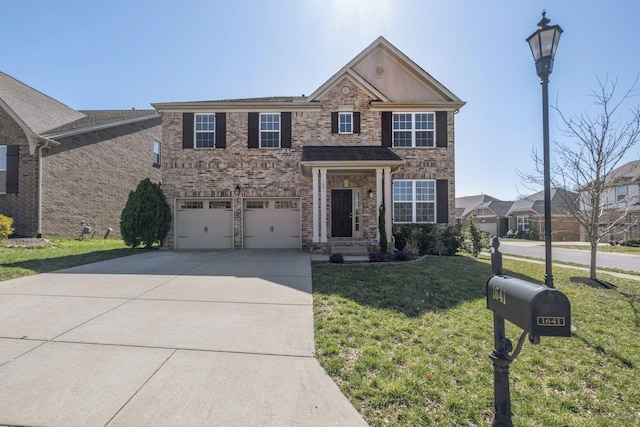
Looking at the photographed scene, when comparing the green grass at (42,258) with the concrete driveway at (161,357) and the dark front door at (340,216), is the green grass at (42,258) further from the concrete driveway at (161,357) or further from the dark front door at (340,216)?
the dark front door at (340,216)

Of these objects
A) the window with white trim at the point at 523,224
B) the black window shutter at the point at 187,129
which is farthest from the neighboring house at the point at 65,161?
the window with white trim at the point at 523,224

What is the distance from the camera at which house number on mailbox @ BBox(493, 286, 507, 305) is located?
6.09ft

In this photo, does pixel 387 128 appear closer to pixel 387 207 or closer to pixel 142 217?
pixel 387 207

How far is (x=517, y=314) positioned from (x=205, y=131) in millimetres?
13042

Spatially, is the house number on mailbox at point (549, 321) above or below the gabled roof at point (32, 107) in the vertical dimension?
below

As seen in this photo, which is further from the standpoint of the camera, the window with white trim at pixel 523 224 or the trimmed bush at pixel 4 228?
the window with white trim at pixel 523 224

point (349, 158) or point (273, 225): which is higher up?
point (349, 158)

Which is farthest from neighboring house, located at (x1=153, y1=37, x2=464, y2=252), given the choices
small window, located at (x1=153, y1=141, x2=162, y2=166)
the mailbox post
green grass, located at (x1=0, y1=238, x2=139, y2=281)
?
the mailbox post

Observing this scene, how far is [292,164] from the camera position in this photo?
40.6ft

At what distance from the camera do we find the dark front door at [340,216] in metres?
12.3

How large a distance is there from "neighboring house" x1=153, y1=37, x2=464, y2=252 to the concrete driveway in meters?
6.50

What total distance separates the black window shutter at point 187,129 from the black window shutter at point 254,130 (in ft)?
8.16

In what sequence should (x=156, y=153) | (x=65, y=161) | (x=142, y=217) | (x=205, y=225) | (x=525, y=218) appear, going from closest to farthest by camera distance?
(x=142, y=217) < (x=205, y=225) < (x=65, y=161) < (x=156, y=153) < (x=525, y=218)

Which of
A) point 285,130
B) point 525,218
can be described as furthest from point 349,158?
point 525,218
